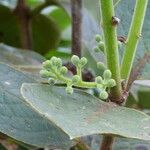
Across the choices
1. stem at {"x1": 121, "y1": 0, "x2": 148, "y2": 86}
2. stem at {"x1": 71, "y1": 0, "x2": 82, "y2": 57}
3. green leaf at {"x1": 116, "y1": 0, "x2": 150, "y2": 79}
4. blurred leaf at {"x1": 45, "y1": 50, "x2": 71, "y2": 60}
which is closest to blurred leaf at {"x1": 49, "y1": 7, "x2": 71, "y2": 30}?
blurred leaf at {"x1": 45, "y1": 50, "x2": 71, "y2": 60}

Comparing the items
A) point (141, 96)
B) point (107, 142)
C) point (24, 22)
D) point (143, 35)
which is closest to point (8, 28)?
point (24, 22)

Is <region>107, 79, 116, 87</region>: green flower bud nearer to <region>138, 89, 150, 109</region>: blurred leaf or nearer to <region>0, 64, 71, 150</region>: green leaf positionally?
<region>0, 64, 71, 150</region>: green leaf

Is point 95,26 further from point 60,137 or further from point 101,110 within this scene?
point 101,110

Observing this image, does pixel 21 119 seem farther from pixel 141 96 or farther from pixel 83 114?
pixel 141 96

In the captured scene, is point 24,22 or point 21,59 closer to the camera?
point 21,59

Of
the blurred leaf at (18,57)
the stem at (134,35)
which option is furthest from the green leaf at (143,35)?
the blurred leaf at (18,57)
